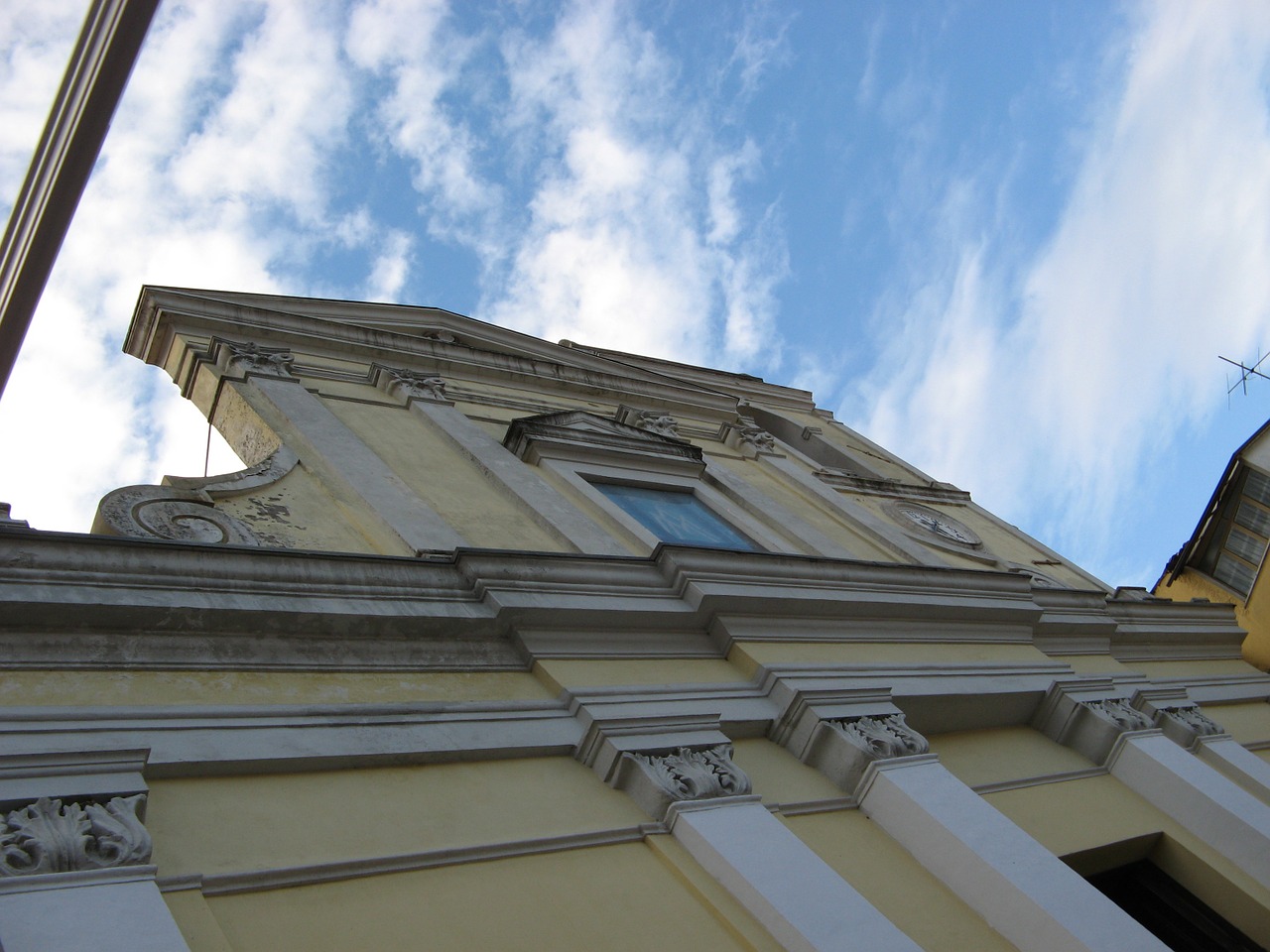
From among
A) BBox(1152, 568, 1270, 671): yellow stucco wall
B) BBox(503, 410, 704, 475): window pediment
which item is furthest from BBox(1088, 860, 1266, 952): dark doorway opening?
BBox(1152, 568, 1270, 671): yellow stucco wall

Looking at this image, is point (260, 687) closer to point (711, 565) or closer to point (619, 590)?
point (619, 590)

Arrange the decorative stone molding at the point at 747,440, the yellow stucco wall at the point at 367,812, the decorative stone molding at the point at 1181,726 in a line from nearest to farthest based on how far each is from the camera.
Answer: the yellow stucco wall at the point at 367,812
the decorative stone molding at the point at 1181,726
the decorative stone molding at the point at 747,440

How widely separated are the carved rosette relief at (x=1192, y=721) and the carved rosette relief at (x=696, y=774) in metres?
5.70

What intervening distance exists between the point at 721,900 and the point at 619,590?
2553 mm

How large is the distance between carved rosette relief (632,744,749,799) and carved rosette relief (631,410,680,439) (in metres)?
7.37

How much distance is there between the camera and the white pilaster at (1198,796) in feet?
30.3

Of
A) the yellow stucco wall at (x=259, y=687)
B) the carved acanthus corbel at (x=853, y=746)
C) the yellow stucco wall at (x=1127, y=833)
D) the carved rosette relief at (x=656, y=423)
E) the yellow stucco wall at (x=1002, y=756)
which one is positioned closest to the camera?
the yellow stucco wall at (x=259, y=687)

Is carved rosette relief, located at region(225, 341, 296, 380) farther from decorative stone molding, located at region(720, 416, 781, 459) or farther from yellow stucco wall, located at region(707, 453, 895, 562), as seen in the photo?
decorative stone molding, located at region(720, 416, 781, 459)

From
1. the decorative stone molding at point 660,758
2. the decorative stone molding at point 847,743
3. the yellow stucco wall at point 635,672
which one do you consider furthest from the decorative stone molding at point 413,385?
the decorative stone molding at point 847,743

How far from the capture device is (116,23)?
14.6 feet

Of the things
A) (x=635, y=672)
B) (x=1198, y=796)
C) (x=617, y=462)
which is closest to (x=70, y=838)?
(x=635, y=672)

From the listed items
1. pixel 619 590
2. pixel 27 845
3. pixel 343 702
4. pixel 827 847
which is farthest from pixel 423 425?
pixel 27 845

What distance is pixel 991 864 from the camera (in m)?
7.27

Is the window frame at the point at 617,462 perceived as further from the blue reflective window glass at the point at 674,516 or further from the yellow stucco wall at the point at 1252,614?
the yellow stucco wall at the point at 1252,614
